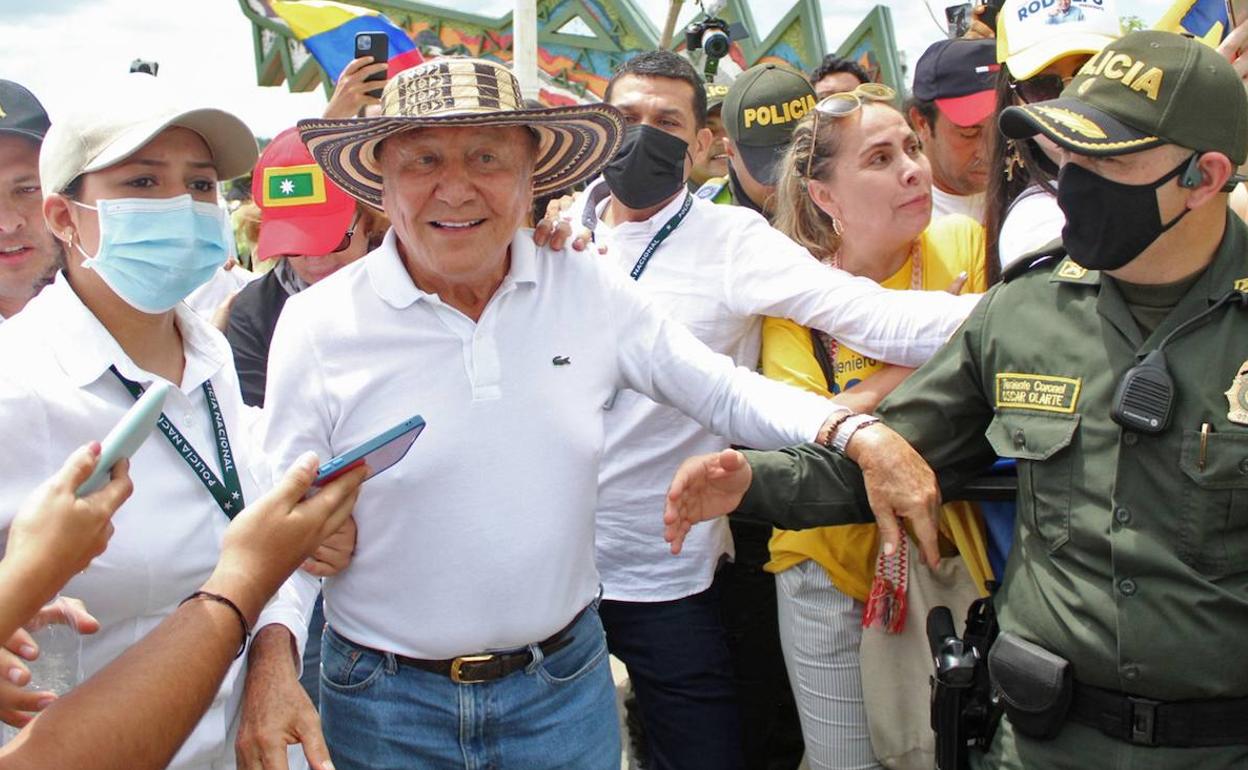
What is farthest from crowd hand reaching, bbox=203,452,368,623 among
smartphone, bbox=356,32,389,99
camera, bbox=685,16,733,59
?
camera, bbox=685,16,733,59

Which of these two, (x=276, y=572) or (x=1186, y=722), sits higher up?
(x=276, y=572)

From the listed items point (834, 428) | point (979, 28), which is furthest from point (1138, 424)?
point (979, 28)

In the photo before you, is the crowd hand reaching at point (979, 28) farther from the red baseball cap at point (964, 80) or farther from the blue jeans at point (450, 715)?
the blue jeans at point (450, 715)

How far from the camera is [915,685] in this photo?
2.71 m

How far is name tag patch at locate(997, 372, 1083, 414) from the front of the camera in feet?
6.96

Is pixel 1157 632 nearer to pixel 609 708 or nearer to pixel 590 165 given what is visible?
pixel 609 708

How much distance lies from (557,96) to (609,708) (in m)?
17.7

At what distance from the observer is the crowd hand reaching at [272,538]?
5.79 feet

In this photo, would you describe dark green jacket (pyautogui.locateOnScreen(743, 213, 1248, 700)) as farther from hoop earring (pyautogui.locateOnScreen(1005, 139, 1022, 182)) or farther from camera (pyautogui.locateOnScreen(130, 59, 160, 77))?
camera (pyautogui.locateOnScreen(130, 59, 160, 77))

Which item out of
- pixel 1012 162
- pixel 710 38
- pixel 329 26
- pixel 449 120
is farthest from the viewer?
pixel 710 38

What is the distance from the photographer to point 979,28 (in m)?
3.96

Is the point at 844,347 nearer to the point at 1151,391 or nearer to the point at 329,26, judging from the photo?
the point at 1151,391

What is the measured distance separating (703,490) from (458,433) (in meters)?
0.56

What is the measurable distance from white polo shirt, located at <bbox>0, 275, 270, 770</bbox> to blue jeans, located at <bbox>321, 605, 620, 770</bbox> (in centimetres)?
25
